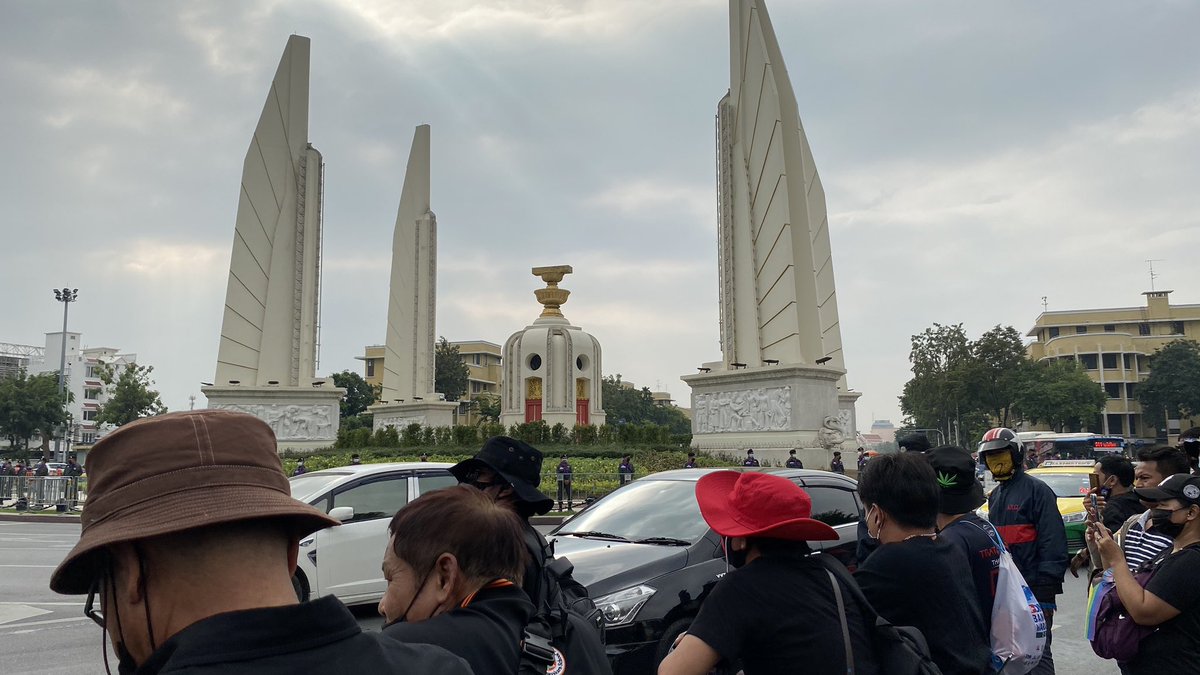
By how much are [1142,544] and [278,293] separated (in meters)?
32.5

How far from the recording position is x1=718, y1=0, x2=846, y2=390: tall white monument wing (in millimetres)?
25531

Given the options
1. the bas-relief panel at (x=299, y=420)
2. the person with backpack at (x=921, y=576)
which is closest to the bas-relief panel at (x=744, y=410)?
the bas-relief panel at (x=299, y=420)

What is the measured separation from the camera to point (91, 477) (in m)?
1.34

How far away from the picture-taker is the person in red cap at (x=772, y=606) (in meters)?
2.50

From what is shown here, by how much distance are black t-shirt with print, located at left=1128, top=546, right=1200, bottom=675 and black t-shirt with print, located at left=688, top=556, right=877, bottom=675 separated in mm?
1834

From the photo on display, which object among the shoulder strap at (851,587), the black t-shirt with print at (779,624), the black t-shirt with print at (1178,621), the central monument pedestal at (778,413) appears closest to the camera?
the black t-shirt with print at (779,624)

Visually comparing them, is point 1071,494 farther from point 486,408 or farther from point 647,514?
point 486,408

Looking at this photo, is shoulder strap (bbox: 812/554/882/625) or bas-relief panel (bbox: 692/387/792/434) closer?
shoulder strap (bbox: 812/554/882/625)

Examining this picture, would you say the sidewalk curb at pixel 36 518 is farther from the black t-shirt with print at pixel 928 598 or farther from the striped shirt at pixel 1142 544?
the striped shirt at pixel 1142 544

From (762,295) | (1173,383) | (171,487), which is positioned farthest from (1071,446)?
(171,487)

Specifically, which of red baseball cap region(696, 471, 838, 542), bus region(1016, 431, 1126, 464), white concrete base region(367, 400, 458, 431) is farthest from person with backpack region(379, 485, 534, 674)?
white concrete base region(367, 400, 458, 431)

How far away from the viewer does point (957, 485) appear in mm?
4016

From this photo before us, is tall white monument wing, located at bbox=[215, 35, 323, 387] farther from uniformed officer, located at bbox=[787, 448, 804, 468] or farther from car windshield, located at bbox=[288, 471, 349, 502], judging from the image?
car windshield, located at bbox=[288, 471, 349, 502]

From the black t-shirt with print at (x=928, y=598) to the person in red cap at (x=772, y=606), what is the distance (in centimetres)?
52
